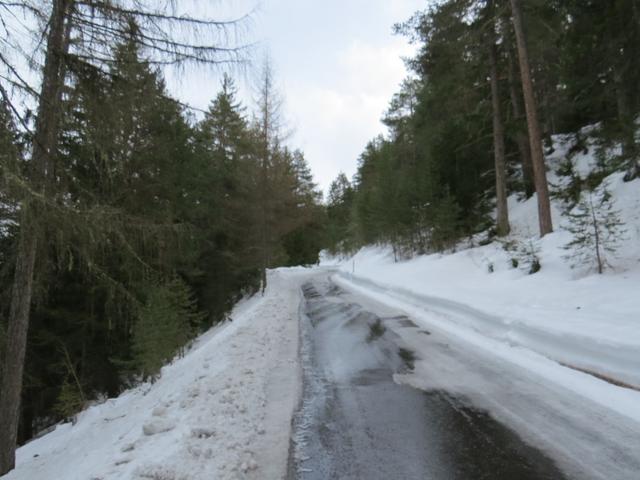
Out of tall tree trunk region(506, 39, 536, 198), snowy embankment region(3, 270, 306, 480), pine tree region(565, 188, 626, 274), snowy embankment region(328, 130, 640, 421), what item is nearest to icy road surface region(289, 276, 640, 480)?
snowy embankment region(3, 270, 306, 480)

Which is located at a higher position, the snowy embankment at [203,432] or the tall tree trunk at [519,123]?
the tall tree trunk at [519,123]

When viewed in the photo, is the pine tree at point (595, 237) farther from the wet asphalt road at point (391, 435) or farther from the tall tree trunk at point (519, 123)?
the tall tree trunk at point (519, 123)

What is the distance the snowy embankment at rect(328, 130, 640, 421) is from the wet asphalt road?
4.53ft

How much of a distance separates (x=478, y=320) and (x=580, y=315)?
198cm

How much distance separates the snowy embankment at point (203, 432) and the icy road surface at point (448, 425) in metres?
0.28

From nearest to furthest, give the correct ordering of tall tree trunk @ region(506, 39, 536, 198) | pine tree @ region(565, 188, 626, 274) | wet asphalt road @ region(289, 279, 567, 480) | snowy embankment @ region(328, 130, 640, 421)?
wet asphalt road @ region(289, 279, 567, 480)
snowy embankment @ region(328, 130, 640, 421)
pine tree @ region(565, 188, 626, 274)
tall tree trunk @ region(506, 39, 536, 198)

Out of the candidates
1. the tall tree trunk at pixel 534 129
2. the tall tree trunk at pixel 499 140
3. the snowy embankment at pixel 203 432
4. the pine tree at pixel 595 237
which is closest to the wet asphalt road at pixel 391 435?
the snowy embankment at pixel 203 432

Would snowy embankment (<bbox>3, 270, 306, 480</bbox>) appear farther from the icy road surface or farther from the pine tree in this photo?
the pine tree

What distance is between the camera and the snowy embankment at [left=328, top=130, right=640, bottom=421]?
4621 mm

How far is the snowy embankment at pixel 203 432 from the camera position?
307 cm

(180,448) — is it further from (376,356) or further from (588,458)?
(376,356)

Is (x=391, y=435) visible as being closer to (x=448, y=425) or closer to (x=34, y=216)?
(x=448, y=425)

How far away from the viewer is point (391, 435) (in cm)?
355

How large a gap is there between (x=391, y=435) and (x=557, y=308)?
510 centimetres
